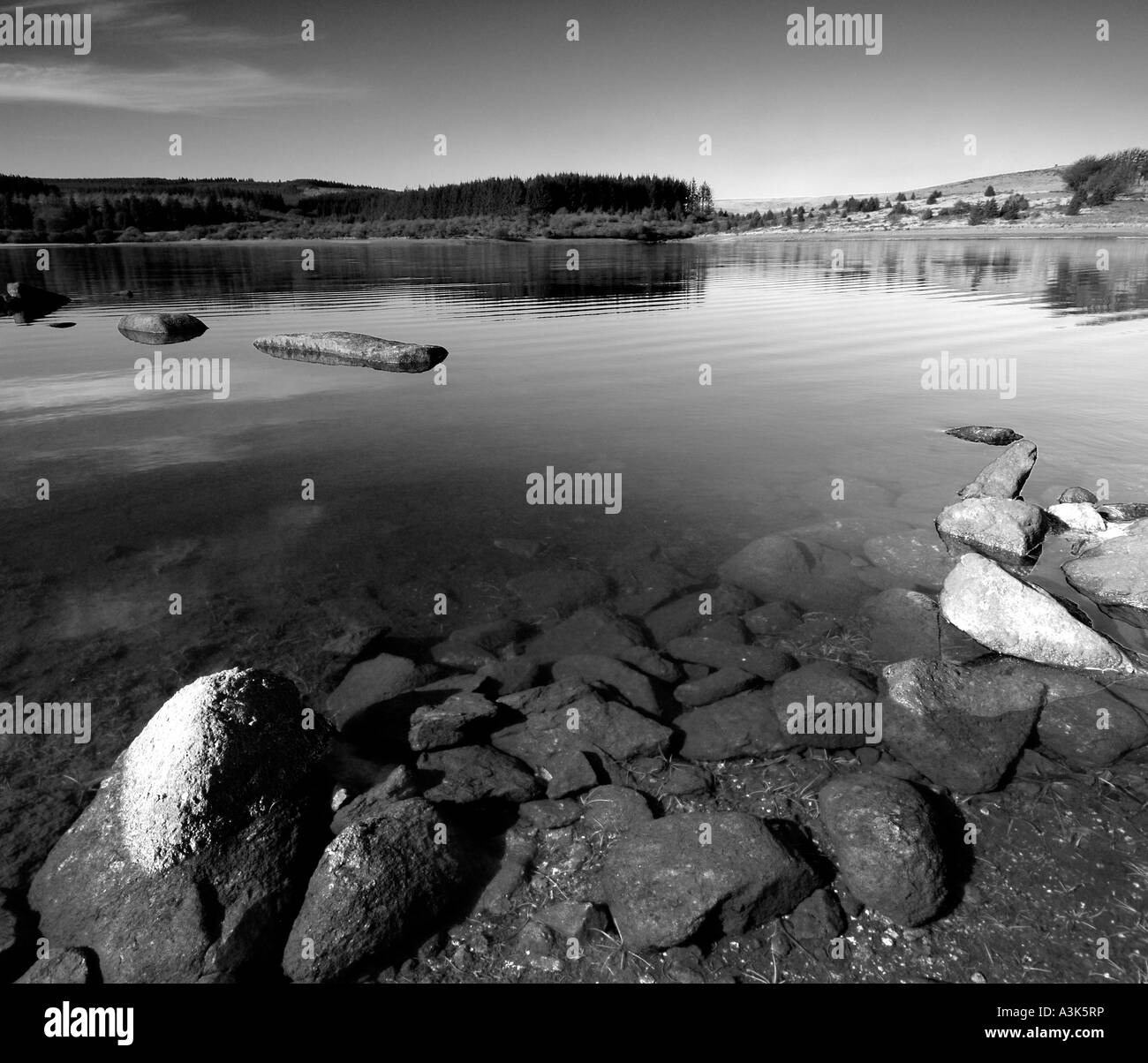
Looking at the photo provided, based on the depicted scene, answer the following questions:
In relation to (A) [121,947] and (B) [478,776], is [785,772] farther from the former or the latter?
(A) [121,947]

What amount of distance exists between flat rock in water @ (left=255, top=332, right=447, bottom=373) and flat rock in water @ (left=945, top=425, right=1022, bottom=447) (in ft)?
52.9

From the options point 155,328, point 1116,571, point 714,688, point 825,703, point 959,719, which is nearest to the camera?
point 959,719

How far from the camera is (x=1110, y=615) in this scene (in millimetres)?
8602

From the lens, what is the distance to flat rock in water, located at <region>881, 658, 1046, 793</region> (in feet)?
19.9

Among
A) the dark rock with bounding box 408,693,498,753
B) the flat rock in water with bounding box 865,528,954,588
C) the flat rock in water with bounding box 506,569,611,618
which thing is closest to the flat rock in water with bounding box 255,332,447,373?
the flat rock in water with bounding box 506,569,611,618

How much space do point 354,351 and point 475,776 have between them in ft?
68.4

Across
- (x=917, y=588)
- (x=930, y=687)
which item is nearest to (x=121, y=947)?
(x=930, y=687)

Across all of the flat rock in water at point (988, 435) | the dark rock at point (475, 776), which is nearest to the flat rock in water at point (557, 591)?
the dark rock at point (475, 776)

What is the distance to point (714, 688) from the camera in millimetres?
7289

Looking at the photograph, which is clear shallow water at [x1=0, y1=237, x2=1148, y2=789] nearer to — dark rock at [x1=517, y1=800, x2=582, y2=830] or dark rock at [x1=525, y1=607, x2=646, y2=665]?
dark rock at [x1=525, y1=607, x2=646, y2=665]

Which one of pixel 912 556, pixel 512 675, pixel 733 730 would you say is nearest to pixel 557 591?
pixel 512 675

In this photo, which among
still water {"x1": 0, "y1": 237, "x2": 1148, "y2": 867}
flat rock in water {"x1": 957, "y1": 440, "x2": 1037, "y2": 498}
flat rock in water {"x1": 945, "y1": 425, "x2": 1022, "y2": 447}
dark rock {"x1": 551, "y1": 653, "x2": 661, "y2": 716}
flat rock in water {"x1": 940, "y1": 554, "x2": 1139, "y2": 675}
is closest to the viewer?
dark rock {"x1": 551, "y1": 653, "x2": 661, "y2": 716}

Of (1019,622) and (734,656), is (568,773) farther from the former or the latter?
(1019,622)
